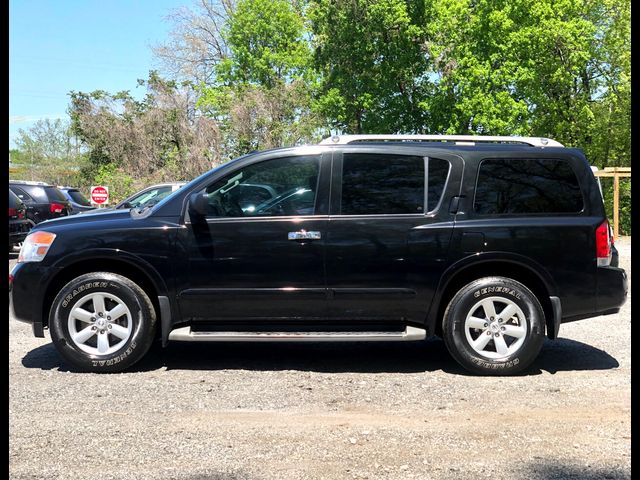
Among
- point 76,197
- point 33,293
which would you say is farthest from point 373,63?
point 33,293

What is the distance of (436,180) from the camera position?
5.71m

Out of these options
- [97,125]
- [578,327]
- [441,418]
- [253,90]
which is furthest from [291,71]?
[441,418]

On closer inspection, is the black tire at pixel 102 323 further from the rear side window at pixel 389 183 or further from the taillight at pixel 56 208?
the taillight at pixel 56 208

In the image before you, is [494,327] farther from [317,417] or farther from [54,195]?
[54,195]

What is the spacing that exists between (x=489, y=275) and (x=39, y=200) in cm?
1421

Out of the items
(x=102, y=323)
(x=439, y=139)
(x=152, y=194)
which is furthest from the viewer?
(x=152, y=194)

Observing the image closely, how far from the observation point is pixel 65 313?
556 cm

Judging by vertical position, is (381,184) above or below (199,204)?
above

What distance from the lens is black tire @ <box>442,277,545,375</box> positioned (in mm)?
5508

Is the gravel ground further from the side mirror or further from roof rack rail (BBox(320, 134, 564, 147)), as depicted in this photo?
roof rack rail (BBox(320, 134, 564, 147))

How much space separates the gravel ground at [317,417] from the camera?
12.1 ft

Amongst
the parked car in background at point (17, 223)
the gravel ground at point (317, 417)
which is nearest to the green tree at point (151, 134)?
the parked car in background at point (17, 223)

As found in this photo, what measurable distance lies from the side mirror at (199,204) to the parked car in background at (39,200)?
40.8 ft

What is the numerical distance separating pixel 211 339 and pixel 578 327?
4.46 meters
